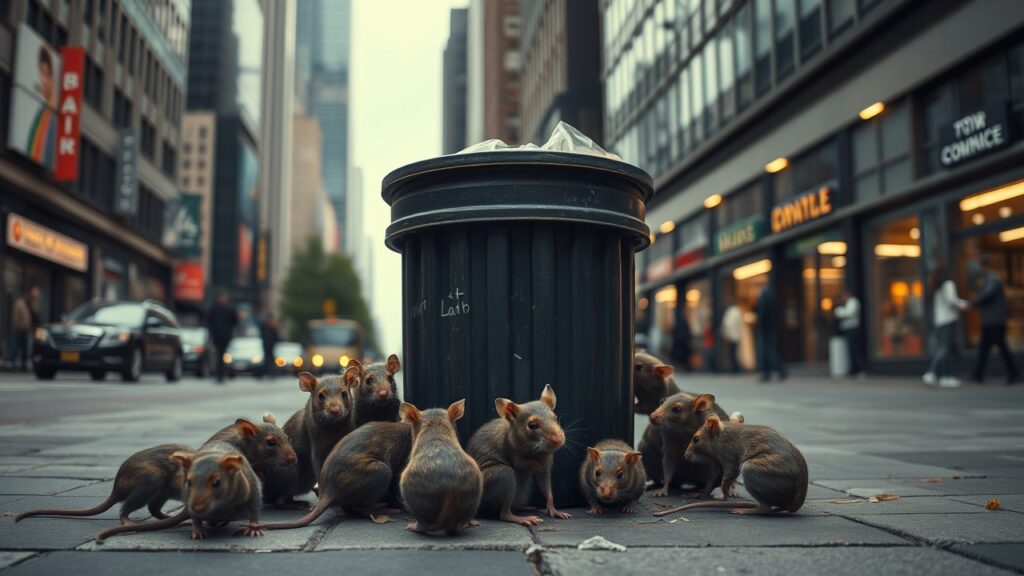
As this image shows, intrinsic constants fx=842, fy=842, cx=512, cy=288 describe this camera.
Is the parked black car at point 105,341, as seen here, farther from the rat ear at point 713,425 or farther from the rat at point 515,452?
the rat ear at point 713,425

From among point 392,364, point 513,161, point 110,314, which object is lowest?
point 392,364

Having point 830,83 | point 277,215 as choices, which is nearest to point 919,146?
point 830,83

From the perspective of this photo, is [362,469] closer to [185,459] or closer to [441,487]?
[441,487]

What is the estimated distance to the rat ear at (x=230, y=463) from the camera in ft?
9.54

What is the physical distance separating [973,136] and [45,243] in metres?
28.9

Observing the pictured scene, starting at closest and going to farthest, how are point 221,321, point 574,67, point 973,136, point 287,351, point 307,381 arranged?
point 307,381
point 973,136
point 221,321
point 287,351
point 574,67

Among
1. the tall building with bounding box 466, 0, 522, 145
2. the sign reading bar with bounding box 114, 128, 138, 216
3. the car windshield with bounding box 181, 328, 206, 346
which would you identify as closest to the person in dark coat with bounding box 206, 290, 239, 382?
the car windshield with bounding box 181, 328, 206, 346

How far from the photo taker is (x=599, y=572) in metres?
2.39

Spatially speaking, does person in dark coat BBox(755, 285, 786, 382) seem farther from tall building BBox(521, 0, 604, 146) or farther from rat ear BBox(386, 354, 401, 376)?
tall building BBox(521, 0, 604, 146)

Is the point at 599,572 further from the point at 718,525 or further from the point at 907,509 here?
the point at 907,509

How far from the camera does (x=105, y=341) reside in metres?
19.0

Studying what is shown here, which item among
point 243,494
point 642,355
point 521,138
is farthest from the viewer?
point 521,138

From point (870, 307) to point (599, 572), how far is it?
64.8 feet

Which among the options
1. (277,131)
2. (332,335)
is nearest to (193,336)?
(332,335)
